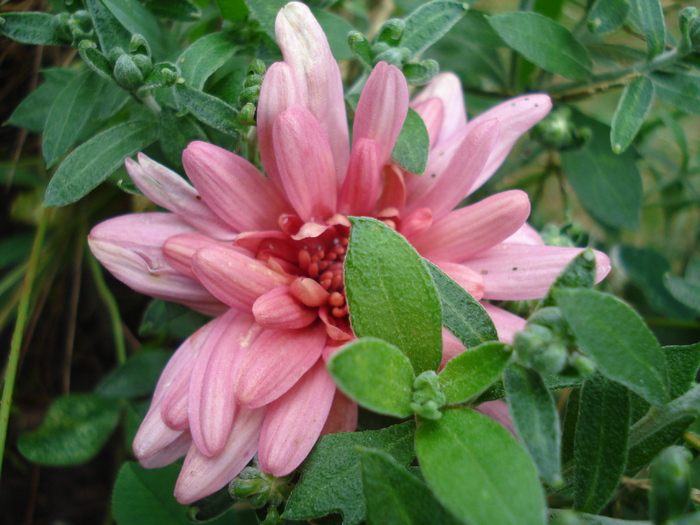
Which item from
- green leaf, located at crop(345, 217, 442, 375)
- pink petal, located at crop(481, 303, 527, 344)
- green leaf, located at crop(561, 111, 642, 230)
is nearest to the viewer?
green leaf, located at crop(345, 217, 442, 375)

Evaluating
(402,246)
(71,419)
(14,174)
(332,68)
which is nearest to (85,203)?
(14,174)

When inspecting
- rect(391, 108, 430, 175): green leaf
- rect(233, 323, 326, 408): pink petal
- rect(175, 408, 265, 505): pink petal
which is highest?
rect(391, 108, 430, 175): green leaf

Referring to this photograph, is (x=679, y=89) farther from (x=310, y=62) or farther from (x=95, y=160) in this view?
(x=95, y=160)

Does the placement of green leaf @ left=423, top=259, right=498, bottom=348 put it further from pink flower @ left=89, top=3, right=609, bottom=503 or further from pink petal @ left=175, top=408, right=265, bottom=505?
pink petal @ left=175, top=408, right=265, bottom=505

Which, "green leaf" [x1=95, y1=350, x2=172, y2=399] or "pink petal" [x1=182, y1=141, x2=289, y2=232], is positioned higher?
"pink petal" [x1=182, y1=141, x2=289, y2=232]

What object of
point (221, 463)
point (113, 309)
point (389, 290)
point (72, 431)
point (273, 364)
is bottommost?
point (72, 431)

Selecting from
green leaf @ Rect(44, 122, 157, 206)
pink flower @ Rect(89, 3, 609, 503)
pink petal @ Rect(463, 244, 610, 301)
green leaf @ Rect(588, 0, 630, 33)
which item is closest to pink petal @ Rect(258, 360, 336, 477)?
pink flower @ Rect(89, 3, 609, 503)

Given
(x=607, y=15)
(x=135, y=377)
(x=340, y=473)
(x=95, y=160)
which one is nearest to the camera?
(x=340, y=473)

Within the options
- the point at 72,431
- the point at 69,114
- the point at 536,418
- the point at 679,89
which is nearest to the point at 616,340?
the point at 536,418
